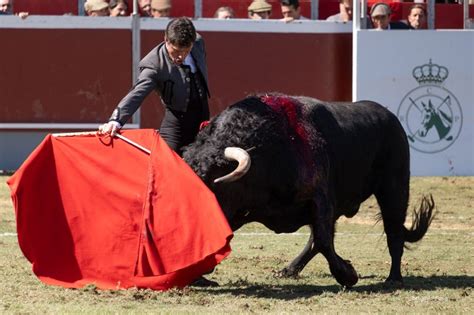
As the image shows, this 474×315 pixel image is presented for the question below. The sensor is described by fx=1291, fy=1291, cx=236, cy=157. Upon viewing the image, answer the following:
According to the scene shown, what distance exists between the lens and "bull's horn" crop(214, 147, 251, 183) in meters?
6.28

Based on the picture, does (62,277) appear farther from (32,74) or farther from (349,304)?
(32,74)

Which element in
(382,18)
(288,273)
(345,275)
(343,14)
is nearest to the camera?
(345,275)

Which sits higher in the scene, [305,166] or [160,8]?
[160,8]

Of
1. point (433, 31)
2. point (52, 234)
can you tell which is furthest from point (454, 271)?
point (433, 31)

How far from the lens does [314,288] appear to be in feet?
22.0

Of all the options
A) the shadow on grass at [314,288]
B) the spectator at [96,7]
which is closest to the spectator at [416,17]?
the spectator at [96,7]

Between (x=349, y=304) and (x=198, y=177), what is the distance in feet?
3.17

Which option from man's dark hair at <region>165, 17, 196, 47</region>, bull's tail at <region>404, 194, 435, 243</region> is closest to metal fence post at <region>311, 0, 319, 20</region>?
bull's tail at <region>404, 194, 435, 243</region>

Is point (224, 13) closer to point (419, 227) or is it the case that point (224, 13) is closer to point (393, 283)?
point (419, 227)

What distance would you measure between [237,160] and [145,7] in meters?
7.59

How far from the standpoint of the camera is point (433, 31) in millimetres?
13742

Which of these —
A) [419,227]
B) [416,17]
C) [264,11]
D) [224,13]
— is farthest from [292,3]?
[419,227]

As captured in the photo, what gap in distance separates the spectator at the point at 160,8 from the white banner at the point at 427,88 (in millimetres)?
2072

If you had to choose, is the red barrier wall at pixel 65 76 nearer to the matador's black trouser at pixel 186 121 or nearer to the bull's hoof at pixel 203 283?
the matador's black trouser at pixel 186 121
